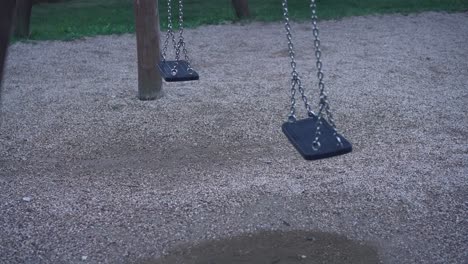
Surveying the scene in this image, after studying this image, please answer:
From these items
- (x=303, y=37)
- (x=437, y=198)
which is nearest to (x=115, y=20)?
(x=303, y=37)

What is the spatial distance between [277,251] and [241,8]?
30.0ft

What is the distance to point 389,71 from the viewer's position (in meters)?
8.25

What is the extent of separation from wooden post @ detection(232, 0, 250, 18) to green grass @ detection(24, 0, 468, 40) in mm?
185

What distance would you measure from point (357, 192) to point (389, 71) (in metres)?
3.97

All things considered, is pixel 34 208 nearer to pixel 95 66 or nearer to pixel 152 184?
pixel 152 184

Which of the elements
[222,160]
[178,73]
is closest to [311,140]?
[222,160]

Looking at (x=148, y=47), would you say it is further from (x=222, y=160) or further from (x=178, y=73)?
(x=222, y=160)

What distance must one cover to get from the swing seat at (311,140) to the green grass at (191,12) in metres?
7.85

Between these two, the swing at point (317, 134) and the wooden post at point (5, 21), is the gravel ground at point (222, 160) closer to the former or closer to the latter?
the swing at point (317, 134)

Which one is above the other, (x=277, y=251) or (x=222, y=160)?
(x=277, y=251)

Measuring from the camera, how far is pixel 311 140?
3445mm

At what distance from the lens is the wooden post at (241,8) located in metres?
12.4

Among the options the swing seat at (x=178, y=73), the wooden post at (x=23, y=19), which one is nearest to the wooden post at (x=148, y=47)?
the swing seat at (x=178, y=73)

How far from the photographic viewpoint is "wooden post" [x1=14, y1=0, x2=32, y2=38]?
10648 mm
